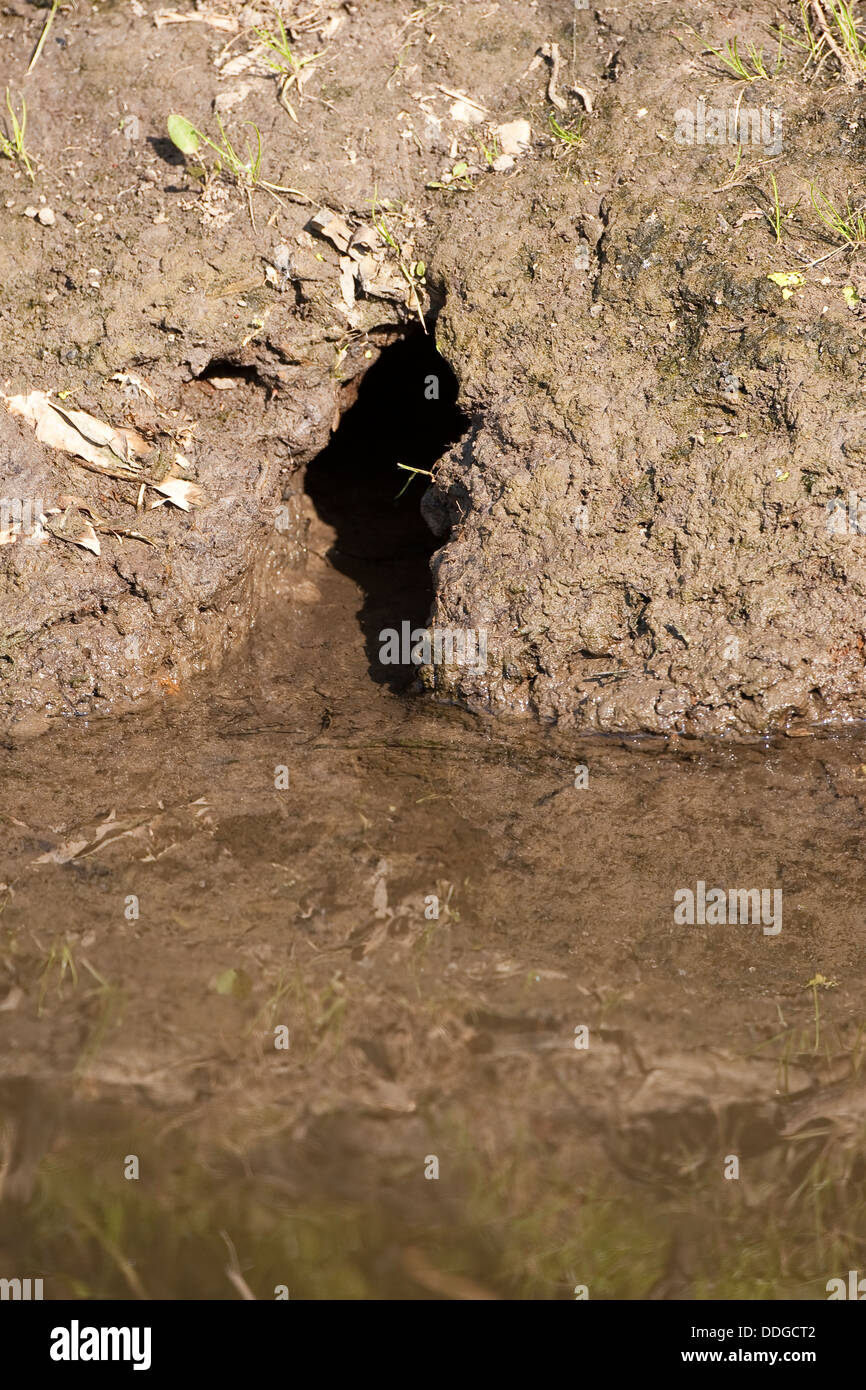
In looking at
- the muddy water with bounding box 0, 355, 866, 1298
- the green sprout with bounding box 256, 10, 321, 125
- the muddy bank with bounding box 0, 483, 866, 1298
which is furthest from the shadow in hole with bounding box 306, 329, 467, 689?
the green sprout with bounding box 256, 10, 321, 125

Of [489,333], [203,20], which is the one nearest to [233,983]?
[489,333]

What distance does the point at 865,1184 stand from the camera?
2293 mm

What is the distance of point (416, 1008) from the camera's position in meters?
2.69

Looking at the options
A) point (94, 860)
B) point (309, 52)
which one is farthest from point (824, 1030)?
point (309, 52)

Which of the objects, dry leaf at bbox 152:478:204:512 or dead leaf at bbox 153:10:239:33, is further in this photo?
dead leaf at bbox 153:10:239:33

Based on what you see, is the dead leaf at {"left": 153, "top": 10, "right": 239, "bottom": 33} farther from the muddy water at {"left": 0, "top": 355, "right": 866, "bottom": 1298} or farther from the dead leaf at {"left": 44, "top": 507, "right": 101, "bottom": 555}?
the muddy water at {"left": 0, "top": 355, "right": 866, "bottom": 1298}

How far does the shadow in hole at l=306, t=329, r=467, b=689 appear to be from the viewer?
4.42 m

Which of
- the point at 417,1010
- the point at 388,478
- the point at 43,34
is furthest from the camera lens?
the point at 388,478

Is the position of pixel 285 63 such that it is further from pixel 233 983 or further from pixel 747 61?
pixel 233 983

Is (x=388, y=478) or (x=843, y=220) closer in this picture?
(x=843, y=220)

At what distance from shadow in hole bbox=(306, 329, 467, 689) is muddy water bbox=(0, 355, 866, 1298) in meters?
0.68

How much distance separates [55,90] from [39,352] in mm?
1099

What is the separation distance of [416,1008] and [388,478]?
111 inches
